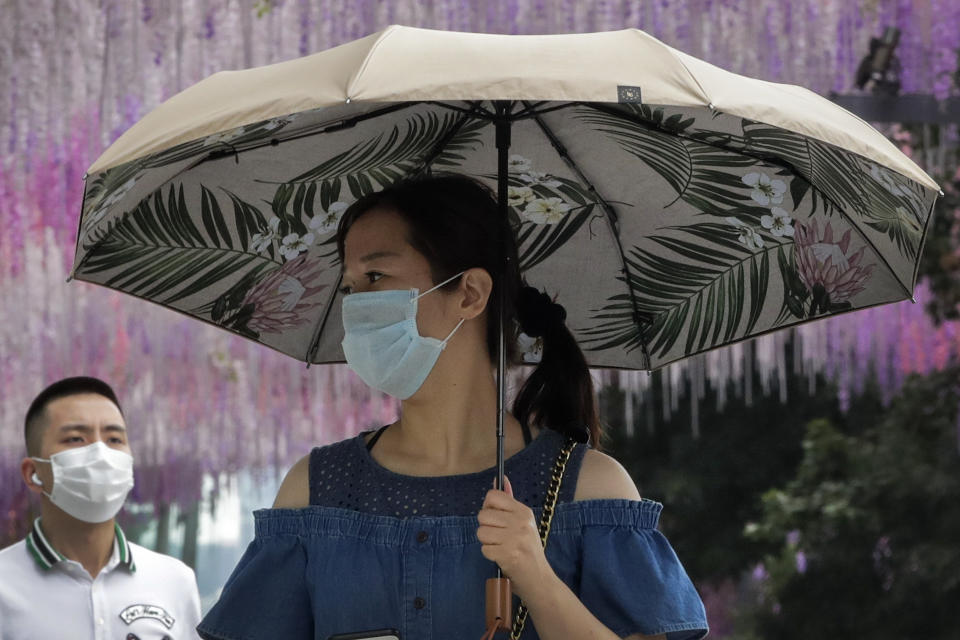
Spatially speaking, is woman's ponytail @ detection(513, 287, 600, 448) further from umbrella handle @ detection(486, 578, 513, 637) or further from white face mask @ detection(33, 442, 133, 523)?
white face mask @ detection(33, 442, 133, 523)

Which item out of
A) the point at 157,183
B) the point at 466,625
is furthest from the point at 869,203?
the point at 157,183

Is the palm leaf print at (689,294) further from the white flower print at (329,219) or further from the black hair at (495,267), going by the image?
the white flower print at (329,219)

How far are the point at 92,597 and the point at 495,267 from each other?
2.37 m

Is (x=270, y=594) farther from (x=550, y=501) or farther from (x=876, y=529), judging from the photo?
(x=876, y=529)

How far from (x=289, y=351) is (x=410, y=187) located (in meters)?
0.64

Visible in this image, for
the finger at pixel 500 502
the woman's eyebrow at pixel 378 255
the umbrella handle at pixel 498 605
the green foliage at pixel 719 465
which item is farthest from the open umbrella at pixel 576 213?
the green foliage at pixel 719 465

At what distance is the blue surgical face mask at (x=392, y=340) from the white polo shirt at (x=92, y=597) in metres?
2.19

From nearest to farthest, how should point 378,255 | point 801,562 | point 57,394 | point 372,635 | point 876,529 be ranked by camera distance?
point 372,635 → point 378,255 → point 57,394 → point 876,529 → point 801,562

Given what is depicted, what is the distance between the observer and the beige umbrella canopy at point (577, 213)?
9.09ft

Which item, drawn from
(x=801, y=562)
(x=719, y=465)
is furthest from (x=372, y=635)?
(x=719, y=465)

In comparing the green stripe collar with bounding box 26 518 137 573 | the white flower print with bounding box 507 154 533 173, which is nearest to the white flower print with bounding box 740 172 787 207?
the white flower print with bounding box 507 154 533 173

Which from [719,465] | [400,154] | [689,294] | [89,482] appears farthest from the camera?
[719,465]

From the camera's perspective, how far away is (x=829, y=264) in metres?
3.05

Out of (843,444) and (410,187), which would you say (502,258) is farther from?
(843,444)
